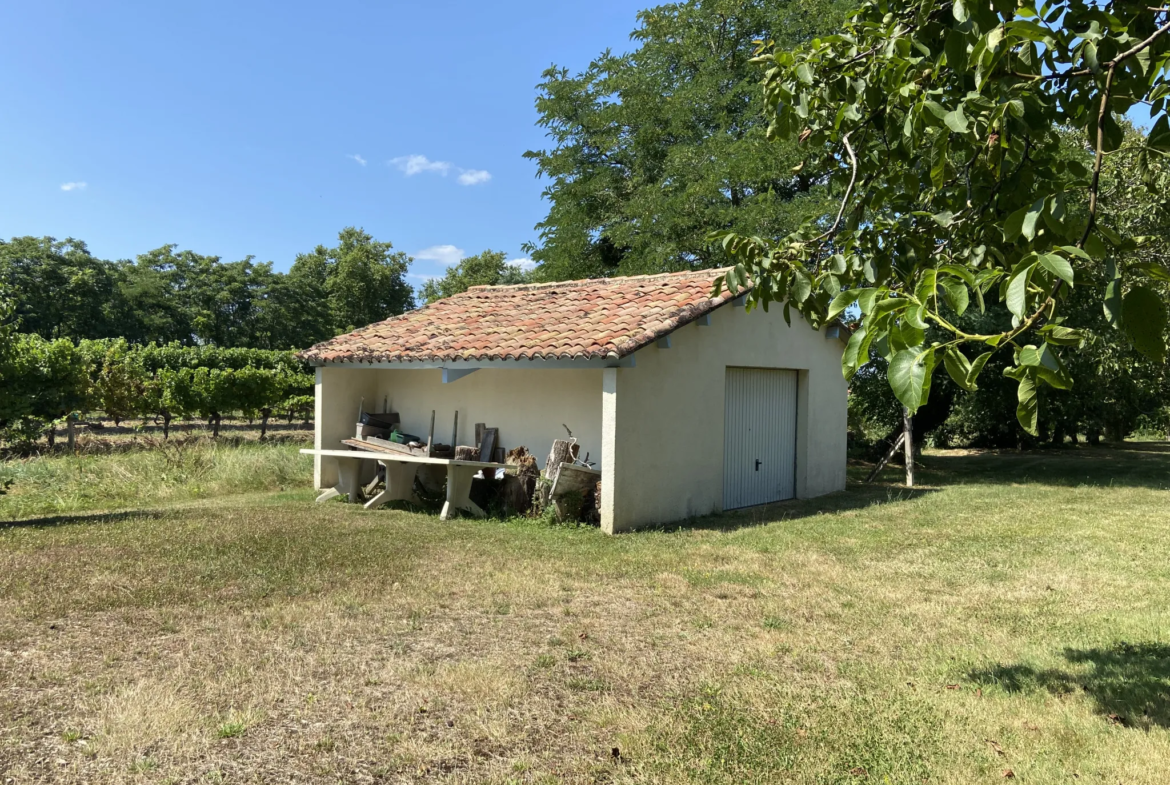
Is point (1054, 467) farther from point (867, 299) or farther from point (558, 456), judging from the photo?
point (867, 299)

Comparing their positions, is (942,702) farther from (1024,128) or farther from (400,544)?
(400,544)

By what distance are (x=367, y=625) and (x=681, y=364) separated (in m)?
6.18

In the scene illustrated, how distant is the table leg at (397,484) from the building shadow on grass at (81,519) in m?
2.91

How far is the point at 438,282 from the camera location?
48.7 m

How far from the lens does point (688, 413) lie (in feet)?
35.1

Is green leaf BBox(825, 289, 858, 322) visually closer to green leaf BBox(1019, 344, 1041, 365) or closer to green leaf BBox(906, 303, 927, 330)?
green leaf BBox(906, 303, 927, 330)

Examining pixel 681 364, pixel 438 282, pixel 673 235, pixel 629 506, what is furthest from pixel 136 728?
pixel 438 282

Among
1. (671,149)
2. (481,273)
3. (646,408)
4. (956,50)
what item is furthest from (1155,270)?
(481,273)

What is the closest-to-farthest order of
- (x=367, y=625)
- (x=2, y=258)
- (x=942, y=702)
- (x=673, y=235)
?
1. (x=942, y=702)
2. (x=367, y=625)
3. (x=673, y=235)
4. (x=2, y=258)

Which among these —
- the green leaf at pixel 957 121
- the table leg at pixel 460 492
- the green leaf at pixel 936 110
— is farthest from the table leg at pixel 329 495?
the green leaf at pixel 957 121

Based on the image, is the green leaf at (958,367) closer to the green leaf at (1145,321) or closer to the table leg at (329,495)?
the green leaf at (1145,321)

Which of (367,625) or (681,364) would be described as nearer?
(367,625)

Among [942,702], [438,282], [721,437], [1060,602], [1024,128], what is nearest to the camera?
[1024,128]

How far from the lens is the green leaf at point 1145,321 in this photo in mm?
2104
